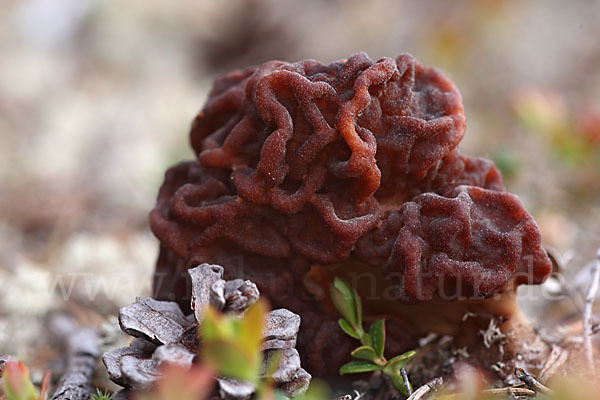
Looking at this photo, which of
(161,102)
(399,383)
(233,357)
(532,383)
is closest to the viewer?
(233,357)

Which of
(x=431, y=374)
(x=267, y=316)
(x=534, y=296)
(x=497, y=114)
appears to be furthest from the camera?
(x=497, y=114)

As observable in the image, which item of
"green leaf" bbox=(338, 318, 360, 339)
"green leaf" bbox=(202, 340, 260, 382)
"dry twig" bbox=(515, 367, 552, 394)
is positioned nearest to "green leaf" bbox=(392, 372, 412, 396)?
"green leaf" bbox=(338, 318, 360, 339)

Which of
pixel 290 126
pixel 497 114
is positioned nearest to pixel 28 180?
pixel 290 126

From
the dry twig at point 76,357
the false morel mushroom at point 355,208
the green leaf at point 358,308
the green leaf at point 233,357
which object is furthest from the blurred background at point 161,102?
the green leaf at point 233,357

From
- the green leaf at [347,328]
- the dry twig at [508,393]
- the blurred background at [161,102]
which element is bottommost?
the dry twig at [508,393]

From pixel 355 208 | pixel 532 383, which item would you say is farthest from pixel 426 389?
pixel 355 208

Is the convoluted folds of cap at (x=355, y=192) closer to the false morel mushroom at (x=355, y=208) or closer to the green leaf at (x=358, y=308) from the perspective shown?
the false morel mushroom at (x=355, y=208)

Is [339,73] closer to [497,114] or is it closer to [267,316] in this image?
[267,316]

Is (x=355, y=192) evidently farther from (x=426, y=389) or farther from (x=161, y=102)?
(x=161, y=102)
